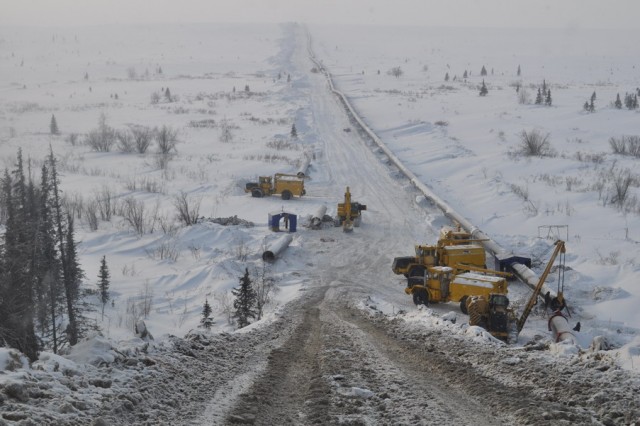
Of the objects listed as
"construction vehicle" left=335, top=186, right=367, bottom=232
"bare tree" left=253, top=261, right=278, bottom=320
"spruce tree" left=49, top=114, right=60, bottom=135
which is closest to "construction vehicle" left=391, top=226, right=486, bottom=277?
"bare tree" left=253, top=261, right=278, bottom=320

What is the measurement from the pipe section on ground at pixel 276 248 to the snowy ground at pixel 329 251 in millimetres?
532

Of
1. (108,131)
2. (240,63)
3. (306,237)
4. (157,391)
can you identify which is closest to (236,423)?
(157,391)

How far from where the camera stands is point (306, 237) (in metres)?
26.6

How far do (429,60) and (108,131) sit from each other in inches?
Answer: 3047

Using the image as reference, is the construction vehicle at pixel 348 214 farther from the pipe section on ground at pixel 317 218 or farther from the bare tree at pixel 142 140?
the bare tree at pixel 142 140

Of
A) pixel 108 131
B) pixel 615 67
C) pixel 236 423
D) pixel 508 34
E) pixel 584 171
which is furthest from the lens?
pixel 508 34

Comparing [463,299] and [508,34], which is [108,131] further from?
[508,34]

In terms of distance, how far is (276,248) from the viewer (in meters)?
23.9

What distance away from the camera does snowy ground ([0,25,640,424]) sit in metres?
9.24

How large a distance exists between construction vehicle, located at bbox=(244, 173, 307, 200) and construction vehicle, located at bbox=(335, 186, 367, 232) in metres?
4.94

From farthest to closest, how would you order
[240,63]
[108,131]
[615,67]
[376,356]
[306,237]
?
[240,63]
[615,67]
[108,131]
[306,237]
[376,356]

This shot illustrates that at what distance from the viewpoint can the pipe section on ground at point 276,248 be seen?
2353 cm

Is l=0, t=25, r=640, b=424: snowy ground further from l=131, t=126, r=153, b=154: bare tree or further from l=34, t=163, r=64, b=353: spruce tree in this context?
l=34, t=163, r=64, b=353: spruce tree

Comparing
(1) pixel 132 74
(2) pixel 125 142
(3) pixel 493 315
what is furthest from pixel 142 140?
(1) pixel 132 74
